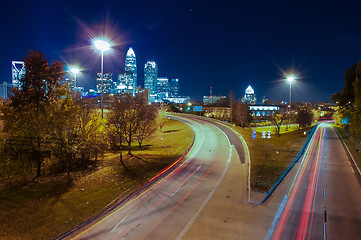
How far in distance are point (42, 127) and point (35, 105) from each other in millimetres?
3807

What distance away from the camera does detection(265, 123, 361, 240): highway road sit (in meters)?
12.1

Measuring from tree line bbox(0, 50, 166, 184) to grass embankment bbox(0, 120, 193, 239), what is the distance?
1.90 metres

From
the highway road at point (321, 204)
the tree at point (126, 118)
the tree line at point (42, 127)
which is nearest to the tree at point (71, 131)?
the tree line at point (42, 127)

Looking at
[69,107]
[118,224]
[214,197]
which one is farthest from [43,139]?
[214,197]

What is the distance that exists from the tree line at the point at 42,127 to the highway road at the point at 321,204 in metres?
17.2

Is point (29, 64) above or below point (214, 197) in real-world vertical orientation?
above

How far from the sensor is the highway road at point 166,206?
12387mm

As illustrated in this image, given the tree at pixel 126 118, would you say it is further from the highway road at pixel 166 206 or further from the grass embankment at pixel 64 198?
the highway road at pixel 166 206

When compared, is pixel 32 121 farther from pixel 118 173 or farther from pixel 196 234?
pixel 196 234

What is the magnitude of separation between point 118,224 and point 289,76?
46400 millimetres

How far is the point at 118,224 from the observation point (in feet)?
43.7

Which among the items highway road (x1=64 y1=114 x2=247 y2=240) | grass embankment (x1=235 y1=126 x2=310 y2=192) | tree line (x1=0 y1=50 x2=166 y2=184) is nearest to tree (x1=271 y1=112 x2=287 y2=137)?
grass embankment (x1=235 y1=126 x2=310 y2=192)

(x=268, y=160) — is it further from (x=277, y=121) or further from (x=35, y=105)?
(x=277, y=121)

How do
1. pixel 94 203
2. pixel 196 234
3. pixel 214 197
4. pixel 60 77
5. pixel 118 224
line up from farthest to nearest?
pixel 60 77
pixel 214 197
pixel 94 203
pixel 118 224
pixel 196 234
